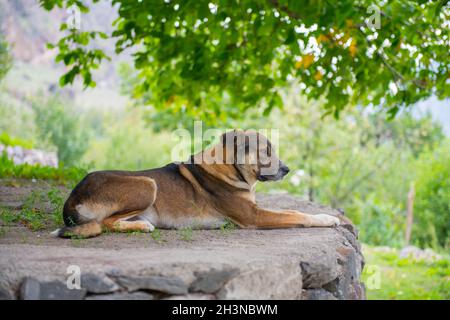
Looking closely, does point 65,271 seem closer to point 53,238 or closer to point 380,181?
point 53,238

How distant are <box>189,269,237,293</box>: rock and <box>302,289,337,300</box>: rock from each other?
0.92 meters

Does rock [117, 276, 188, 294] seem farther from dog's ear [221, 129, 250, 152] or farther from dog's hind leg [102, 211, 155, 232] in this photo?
dog's ear [221, 129, 250, 152]

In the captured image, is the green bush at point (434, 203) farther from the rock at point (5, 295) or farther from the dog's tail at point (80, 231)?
the rock at point (5, 295)

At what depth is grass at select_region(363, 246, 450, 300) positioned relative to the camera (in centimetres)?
1064

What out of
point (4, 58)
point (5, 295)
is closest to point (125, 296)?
point (5, 295)

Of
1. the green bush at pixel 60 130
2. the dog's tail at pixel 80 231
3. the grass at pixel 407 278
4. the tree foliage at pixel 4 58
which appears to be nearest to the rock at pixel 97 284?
the dog's tail at pixel 80 231

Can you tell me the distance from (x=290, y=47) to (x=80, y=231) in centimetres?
437

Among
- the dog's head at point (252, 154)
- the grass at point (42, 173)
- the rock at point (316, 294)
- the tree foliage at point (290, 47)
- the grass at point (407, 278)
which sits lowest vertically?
the grass at point (407, 278)

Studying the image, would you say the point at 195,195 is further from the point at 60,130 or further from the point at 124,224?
the point at 60,130

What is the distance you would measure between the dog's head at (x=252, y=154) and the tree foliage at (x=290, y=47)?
1.54 metres

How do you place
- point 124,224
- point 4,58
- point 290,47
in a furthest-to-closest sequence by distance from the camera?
1. point 4,58
2. point 290,47
3. point 124,224

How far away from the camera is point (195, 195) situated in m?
6.39

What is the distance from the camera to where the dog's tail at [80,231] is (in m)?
5.33

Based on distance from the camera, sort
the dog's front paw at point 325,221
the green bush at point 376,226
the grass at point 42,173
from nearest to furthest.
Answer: the dog's front paw at point 325,221
the grass at point 42,173
the green bush at point 376,226
